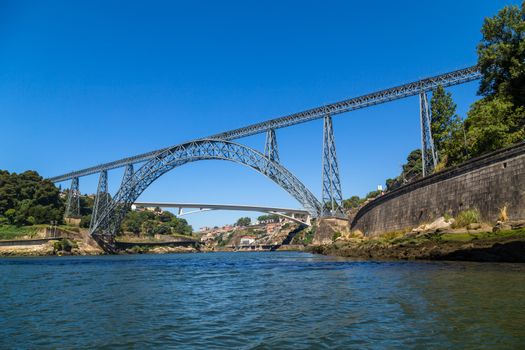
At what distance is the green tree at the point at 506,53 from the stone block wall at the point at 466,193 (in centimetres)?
859

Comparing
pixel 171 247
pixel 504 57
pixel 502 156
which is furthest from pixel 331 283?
pixel 171 247

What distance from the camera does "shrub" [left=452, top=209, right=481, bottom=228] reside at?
59.9ft

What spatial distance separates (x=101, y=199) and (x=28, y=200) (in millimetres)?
13804

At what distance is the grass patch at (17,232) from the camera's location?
2464 inches

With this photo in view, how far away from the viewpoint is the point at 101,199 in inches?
2773

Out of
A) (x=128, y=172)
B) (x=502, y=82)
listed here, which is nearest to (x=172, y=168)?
(x=128, y=172)

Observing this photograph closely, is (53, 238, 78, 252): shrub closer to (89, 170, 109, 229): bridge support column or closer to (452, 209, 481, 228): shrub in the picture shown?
(89, 170, 109, 229): bridge support column

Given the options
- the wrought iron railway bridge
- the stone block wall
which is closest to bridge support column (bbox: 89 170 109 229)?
the wrought iron railway bridge

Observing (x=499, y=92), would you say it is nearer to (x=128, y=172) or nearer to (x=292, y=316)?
(x=292, y=316)

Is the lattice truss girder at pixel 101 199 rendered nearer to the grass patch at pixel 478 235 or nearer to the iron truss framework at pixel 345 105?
the iron truss framework at pixel 345 105

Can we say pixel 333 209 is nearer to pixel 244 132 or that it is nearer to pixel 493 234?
pixel 244 132

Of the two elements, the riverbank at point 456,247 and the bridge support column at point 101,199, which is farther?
the bridge support column at point 101,199

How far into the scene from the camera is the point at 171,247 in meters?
94.9

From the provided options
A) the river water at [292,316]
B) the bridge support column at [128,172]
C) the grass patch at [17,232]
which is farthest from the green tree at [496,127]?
the grass patch at [17,232]
